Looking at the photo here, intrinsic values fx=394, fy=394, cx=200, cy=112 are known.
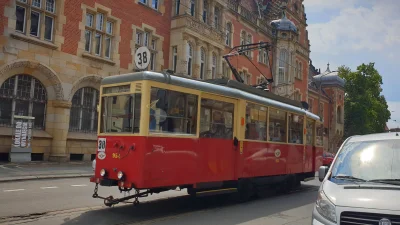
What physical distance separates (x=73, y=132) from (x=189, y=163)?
12.8m

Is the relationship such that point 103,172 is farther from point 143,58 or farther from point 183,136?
point 143,58

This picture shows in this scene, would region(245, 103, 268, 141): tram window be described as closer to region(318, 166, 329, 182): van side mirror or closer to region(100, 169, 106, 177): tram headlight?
region(100, 169, 106, 177): tram headlight

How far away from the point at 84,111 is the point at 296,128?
471 inches

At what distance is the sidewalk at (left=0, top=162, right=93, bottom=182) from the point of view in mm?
13953

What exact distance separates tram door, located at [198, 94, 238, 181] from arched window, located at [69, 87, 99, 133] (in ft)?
40.5

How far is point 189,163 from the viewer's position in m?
8.83

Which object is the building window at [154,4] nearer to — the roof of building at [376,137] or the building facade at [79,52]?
the building facade at [79,52]

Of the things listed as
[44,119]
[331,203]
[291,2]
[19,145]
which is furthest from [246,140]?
[291,2]

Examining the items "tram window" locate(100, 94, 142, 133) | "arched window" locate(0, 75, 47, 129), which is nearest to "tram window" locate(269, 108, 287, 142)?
"tram window" locate(100, 94, 142, 133)

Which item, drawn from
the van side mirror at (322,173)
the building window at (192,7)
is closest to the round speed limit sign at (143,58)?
the van side mirror at (322,173)

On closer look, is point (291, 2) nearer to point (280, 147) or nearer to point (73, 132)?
point (73, 132)

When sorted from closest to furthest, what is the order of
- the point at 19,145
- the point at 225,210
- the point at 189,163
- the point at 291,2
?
1. the point at 189,163
2. the point at 225,210
3. the point at 19,145
4. the point at 291,2

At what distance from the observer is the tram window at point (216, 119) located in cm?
928

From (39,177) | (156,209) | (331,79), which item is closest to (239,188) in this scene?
(156,209)
